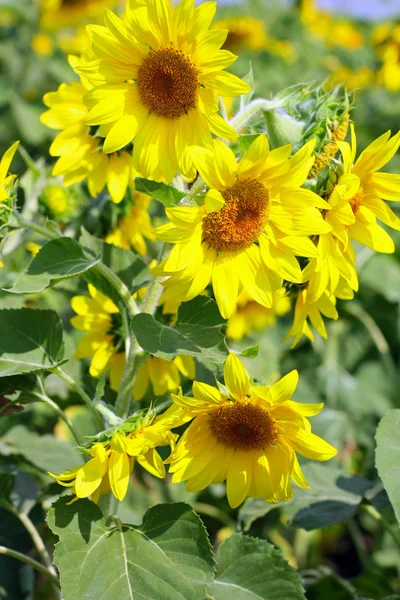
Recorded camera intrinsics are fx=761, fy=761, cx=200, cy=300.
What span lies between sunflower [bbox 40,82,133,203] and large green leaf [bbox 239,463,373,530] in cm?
61

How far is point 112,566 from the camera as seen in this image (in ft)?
3.40

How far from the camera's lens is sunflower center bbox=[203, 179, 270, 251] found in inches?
38.7

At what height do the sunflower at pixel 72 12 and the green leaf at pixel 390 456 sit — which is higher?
the green leaf at pixel 390 456

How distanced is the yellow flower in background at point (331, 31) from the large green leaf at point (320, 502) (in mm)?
4241

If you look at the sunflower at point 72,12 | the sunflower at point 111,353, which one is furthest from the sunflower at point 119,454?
the sunflower at point 72,12

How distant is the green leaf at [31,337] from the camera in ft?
3.68

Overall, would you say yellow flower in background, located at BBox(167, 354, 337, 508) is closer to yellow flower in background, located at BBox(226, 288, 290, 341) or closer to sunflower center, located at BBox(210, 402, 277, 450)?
sunflower center, located at BBox(210, 402, 277, 450)

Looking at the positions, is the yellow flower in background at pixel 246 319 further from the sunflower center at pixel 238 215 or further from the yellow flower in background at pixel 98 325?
the sunflower center at pixel 238 215

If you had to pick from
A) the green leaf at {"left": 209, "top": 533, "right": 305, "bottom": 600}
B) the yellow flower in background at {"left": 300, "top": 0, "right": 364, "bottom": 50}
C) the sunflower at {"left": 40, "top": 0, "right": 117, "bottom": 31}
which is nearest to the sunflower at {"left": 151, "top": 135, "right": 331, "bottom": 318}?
the green leaf at {"left": 209, "top": 533, "right": 305, "bottom": 600}

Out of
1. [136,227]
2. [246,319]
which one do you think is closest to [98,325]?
[136,227]

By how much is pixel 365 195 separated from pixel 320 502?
0.62 m

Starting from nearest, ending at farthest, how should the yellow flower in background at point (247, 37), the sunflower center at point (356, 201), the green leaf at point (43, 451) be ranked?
the sunflower center at point (356, 201)
the green leaf at point (43, 451)
the yellow flower in background at point (247, 37)

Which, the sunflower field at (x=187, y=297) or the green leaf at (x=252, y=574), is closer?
the sunflower field at (x=187, y=297)

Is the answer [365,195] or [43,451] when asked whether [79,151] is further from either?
[43,451]
